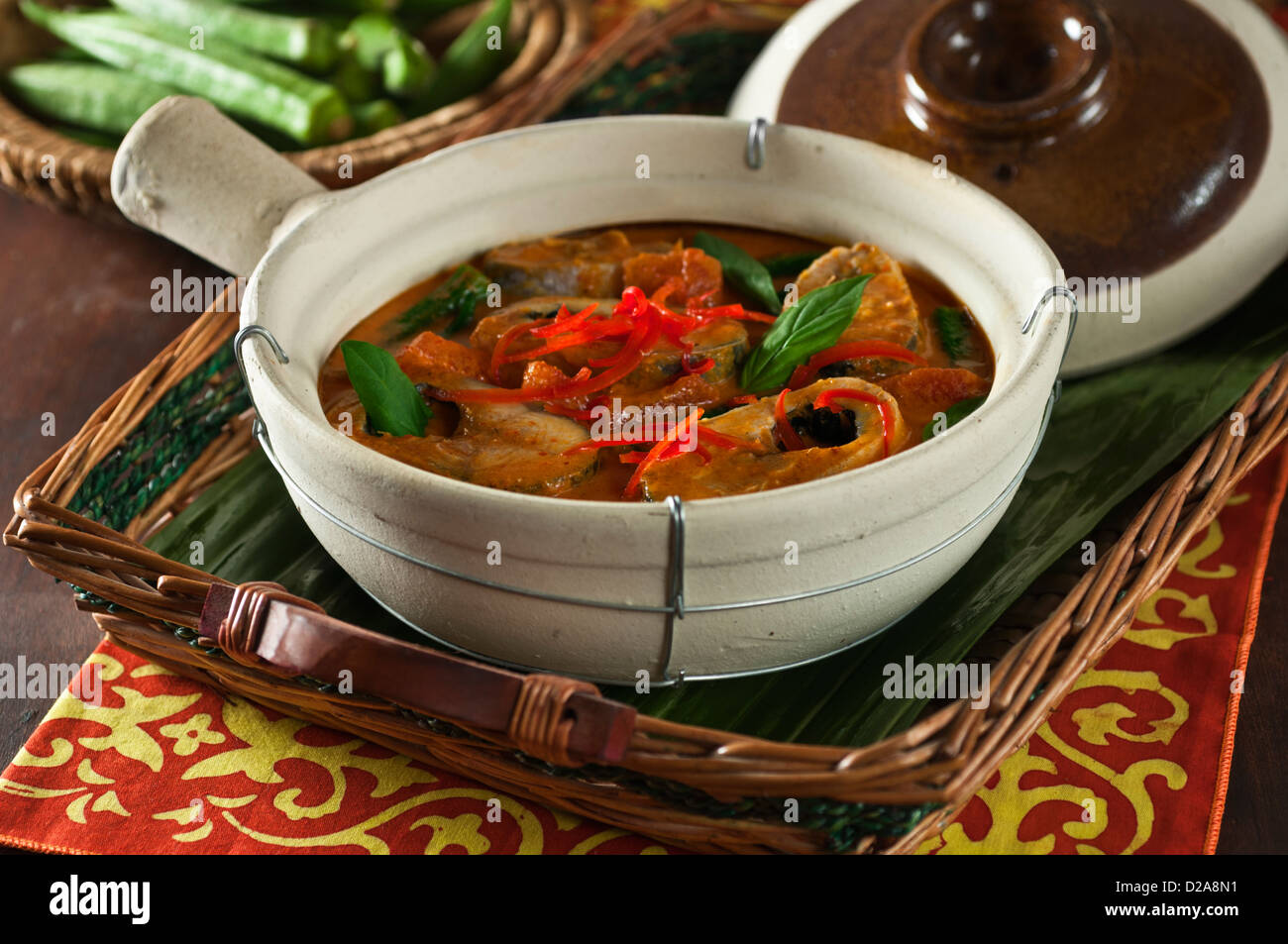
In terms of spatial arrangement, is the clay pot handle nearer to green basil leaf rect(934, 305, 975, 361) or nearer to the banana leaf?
the banana leaf

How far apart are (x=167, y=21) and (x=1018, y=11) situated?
271 cm

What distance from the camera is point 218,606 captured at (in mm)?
1732

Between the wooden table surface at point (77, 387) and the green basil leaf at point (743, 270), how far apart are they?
3.51 feet

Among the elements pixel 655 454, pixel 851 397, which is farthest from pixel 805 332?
pixel 655 454

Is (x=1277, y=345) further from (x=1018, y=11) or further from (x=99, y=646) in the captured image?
(x=99, y=646)

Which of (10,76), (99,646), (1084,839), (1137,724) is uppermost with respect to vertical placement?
(10,76)

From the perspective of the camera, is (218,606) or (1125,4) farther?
(1125,4)

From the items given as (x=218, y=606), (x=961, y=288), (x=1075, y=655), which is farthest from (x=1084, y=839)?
(x=218, y=606)

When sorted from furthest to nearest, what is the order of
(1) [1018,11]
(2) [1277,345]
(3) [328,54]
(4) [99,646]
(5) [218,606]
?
(3) [328,54] → (1) [1018,11] → (2) [1277,345] → (4) [99,646] → (5) [218,606]

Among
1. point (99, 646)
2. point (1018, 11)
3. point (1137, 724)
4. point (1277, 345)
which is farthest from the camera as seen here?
point (1018, 11)

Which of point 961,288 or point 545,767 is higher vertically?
point 961,288

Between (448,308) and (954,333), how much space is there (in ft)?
3.07

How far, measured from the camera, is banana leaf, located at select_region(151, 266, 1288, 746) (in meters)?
1.98

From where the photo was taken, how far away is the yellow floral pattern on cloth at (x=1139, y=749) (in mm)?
1889
